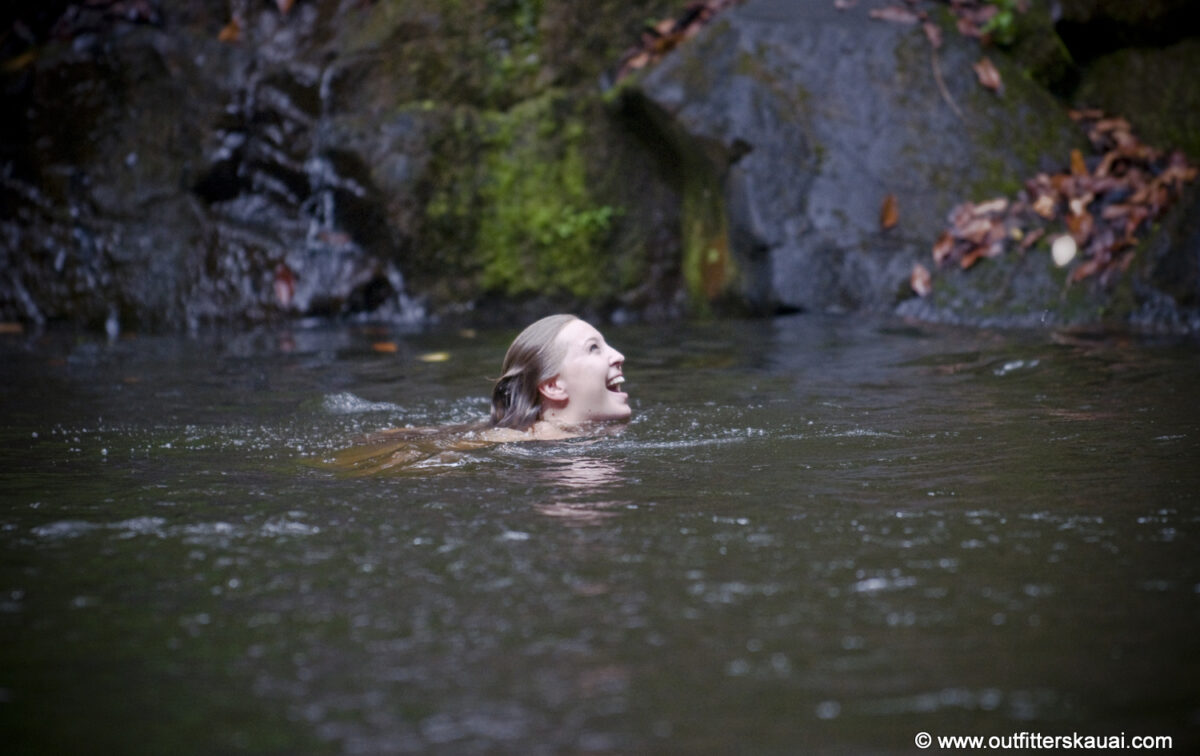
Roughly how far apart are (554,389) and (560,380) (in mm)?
52

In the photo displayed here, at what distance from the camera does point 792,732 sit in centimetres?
220

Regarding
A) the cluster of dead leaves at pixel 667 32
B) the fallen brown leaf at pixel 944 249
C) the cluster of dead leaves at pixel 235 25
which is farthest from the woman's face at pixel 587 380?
the cluster of dead leaves at pixel 235 25

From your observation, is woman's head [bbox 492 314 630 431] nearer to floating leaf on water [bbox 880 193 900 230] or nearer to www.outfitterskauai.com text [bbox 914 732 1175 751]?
www.outfitterskauai.com text [bbox 914 732 1175 751]

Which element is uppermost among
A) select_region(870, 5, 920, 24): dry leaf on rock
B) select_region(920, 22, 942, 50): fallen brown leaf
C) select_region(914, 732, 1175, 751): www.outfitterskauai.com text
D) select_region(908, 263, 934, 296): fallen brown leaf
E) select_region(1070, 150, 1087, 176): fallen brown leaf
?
select_region(870, 5, 920, 24): dry leaf on rock

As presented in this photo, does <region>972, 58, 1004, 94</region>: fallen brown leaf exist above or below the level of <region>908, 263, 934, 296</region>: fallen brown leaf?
above

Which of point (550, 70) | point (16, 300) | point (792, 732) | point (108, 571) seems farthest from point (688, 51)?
point (792, 732)

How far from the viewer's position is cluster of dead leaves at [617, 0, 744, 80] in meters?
10.8

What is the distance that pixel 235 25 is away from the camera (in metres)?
11.5

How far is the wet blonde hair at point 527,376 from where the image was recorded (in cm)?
573

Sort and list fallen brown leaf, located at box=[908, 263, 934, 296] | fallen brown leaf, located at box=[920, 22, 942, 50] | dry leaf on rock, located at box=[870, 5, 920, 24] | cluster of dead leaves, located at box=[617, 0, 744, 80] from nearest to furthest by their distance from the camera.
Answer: fallen brown leaf, located at box=[908, 263, 934, 296] → fallen brown leaf, located at box=[920, 22, 942, 50] → dry leaf on rock, located at box=[870, 5, 920, 24] → cluster of dead leaves, located at box=[617, 0, 744, 80]

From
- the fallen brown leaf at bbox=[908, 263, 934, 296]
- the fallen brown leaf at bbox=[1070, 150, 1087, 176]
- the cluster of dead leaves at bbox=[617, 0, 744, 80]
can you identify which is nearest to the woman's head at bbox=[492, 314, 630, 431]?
the fallen brown leaf at bbox=[908, 263, 934, 296]

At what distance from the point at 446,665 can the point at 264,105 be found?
9514mm

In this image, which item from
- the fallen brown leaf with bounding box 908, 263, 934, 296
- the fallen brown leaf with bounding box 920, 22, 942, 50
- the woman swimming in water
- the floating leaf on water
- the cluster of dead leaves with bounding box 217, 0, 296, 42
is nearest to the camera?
the woman swimming in water

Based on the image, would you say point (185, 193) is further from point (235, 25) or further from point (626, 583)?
point (626, 583)
